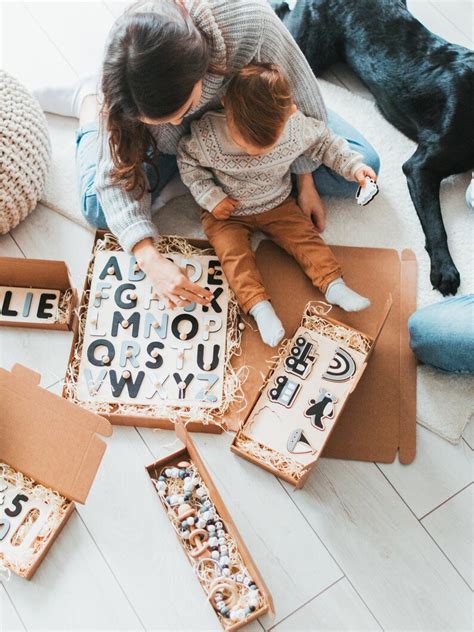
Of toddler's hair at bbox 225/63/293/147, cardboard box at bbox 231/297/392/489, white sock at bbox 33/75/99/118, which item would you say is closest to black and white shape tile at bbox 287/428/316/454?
cardboard box at bbox 231/297/392/489

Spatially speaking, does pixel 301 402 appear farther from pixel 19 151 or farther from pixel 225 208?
pixel 19 151

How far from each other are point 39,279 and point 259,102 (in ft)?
2.10

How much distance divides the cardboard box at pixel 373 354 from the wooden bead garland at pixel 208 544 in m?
0.16

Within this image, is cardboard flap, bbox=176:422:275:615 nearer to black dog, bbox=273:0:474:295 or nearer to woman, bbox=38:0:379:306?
woman, bbox=38:0:379:306

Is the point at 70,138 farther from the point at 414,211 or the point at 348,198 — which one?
the point at 414,211

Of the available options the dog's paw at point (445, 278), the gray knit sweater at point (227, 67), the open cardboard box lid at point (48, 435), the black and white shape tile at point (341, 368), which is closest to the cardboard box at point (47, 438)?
the open cardboard box lid at point (48, 435)

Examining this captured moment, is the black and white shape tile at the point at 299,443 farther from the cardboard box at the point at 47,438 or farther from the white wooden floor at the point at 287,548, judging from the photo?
the cardboard box at the point at 47,438

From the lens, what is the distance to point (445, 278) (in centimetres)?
153

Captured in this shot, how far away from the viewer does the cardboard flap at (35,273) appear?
4.65ft

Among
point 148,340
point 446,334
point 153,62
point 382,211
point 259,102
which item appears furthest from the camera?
point 382,211

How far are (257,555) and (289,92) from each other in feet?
2.91

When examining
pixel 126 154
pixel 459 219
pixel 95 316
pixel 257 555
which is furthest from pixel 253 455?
pixel 459 219

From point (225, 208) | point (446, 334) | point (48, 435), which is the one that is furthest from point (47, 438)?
point (446, 334)

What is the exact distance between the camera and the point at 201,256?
60.6 inches
